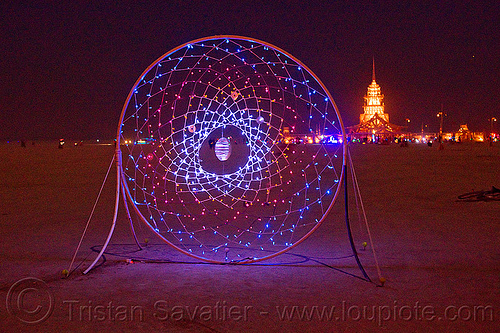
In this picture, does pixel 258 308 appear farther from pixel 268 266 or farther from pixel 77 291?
pixel 77 291

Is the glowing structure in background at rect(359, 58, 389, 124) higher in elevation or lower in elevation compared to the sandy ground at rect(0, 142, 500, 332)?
higher

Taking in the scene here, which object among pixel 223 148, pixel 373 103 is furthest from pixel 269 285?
pixel 373 103

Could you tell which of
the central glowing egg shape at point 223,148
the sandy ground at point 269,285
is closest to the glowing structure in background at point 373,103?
the central glowing egg shape at point 223,148

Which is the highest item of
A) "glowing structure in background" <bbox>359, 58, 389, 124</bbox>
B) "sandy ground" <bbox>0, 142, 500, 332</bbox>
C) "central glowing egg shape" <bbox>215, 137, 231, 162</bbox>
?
"glowing structure in background" <bbox>359, 58, 389, 124</bbox>

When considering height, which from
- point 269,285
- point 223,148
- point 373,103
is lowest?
point 269,285

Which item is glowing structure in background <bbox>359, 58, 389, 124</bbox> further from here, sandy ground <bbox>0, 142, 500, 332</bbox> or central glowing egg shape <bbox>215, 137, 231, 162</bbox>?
sandy ground <bbox>0, 142, 500, 332</bbox>

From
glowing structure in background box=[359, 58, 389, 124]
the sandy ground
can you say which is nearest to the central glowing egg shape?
the sandy ground

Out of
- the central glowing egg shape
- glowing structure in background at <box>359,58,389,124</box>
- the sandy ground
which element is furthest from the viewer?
glowing structure in background at <box>359,58,389,124</box>

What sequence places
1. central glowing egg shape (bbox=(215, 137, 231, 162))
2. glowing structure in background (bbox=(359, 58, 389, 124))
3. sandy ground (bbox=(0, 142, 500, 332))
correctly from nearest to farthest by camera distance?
sandy ground (bbox=(0, 142, 500, 332)), central glowing egg shape (bbox=(215, 137, 231, 162)), glowing structure in background (bbox=(359, 58, 389, 124))

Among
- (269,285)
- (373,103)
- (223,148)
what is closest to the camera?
(269,285)

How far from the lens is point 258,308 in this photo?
4922 mm

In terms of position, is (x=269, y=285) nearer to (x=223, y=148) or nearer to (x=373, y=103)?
(x=223, y=148)

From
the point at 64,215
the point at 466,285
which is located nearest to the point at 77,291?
the point at 466,285

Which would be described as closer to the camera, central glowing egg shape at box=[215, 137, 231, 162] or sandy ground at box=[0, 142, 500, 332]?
sandy ground at box=[0, 142, 500, 332]
